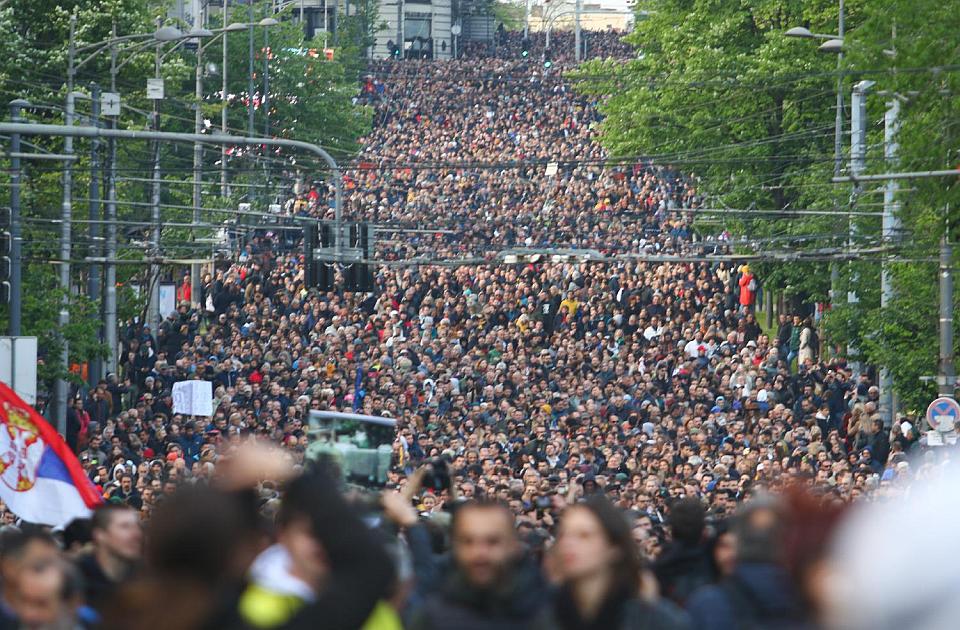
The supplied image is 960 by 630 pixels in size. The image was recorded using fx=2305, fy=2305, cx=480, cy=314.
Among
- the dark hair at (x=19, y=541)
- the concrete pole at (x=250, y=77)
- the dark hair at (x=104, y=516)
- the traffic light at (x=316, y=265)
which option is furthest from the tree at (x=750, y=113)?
the dark hair at (x=19, y=541)

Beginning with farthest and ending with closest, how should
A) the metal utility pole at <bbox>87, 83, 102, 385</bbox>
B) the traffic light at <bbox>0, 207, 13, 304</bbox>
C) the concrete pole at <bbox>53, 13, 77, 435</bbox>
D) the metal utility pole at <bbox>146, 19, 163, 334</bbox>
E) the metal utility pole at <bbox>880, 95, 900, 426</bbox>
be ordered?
the metal utility pole at <bbox>146, 19, 163, 334</bbox>
the metal utility pole at <bbox>87, 83, 102, 385</bbox>
the metal utility pole at <bbox>880, 95, 900, 426</bbox>
the concrete pole at <bbox>53, 13, 77, 435</bbox>
the traffic light at <bbox>0, 207, 13, 304</bbox>

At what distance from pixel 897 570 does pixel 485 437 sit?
26473 mm

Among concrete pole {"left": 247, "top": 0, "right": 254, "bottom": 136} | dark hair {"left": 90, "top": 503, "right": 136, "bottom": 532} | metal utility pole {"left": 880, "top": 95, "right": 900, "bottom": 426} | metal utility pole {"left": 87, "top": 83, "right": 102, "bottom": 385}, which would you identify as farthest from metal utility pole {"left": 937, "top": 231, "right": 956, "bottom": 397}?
concrete pole {"left": 247, "top": 0, "right": 254, "bottom": 136}

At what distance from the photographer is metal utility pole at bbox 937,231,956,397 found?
3231 centimetres

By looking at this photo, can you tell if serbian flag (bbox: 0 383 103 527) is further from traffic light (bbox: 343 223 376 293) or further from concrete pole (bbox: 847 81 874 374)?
concrete pole (bbox: 847 81 874 374)

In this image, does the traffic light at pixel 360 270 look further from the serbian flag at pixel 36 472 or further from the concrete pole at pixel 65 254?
the serbian flag at pixel 36 472

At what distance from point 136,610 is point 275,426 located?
2952 cm

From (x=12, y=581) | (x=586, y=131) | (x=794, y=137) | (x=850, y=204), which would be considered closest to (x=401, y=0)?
(x=586, y=131)

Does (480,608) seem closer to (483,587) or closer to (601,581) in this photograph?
(483,587)

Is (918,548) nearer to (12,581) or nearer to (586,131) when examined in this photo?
(12,581)

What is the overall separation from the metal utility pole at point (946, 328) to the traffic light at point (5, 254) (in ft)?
43.2

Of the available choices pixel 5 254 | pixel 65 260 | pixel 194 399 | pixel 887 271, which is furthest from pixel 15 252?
pixel 887 271

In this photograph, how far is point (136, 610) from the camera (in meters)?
5.12

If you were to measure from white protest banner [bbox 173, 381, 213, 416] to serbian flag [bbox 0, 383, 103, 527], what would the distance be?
67.7 ft
